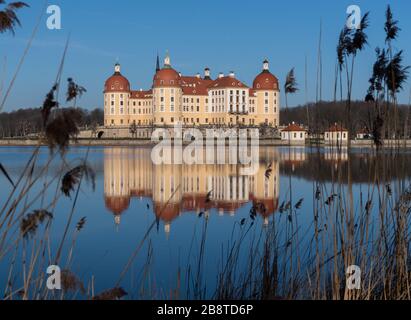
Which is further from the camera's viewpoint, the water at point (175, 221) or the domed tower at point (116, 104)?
the domed tower at point (116, 104)

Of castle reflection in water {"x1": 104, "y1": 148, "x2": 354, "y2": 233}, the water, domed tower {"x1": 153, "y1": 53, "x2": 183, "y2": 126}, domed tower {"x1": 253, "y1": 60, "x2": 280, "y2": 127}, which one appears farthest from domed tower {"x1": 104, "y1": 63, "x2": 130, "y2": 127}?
the water

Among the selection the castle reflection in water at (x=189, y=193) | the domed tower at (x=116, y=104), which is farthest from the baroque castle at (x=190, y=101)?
the castle reflection in water at (x=189, y=193)

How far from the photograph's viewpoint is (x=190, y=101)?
62625 millimetres

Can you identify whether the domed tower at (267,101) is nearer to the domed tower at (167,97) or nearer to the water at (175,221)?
the domed tower at (167,97)

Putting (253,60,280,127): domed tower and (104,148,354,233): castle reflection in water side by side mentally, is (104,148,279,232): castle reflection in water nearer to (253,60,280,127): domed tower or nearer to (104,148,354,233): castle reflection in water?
(104,148,354,233): castle reflection in water

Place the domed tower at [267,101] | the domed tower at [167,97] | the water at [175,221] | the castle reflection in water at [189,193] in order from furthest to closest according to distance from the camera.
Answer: the domed tower at [267,101]
the domed tower at [167,97]
the castle reflection in water at [189,193]
the water at [175,221]

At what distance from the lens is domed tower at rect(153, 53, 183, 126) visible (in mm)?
59562

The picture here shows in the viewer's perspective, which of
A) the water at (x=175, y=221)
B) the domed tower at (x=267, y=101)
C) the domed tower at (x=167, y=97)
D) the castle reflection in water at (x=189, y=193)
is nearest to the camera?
the water at (x=175, y=221)

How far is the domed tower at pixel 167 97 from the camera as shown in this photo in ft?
195

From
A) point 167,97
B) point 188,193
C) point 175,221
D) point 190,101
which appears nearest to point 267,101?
point 190,101

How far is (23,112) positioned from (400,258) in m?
64.4

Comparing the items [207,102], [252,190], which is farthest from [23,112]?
[252,190]
